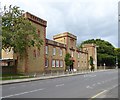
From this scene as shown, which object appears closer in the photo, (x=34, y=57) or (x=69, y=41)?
(x=34, y=57)

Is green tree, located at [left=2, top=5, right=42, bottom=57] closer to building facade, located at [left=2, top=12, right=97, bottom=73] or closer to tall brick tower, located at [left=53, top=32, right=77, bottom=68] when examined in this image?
building facade, located at [left=2, top=12, right=97, bottom=73]

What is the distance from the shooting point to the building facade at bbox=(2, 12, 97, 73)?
54556 millimetres

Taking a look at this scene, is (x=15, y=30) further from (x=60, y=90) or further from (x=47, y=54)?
(x=60, y=90)

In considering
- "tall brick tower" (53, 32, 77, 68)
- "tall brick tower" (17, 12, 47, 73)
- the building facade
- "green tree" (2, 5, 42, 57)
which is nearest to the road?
"green tree" (2, 5, 42, 57)

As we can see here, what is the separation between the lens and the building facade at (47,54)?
54.6 metres

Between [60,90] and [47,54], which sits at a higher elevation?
[47,54]

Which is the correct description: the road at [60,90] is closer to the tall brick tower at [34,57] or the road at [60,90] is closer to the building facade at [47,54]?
the tall brick tower at [34,57]

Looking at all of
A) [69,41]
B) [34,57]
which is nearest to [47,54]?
[34,57]

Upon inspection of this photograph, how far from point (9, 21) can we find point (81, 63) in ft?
158

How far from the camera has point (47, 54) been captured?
63.8 meters

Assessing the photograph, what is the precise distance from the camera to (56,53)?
68.9 meters

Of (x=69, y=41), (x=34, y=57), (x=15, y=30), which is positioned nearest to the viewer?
(x=15, y=30)

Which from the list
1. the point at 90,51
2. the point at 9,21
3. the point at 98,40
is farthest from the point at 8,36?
the point at 98,40

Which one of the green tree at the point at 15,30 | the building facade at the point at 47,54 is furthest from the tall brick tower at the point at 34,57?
the green tree at the point at 15,30
